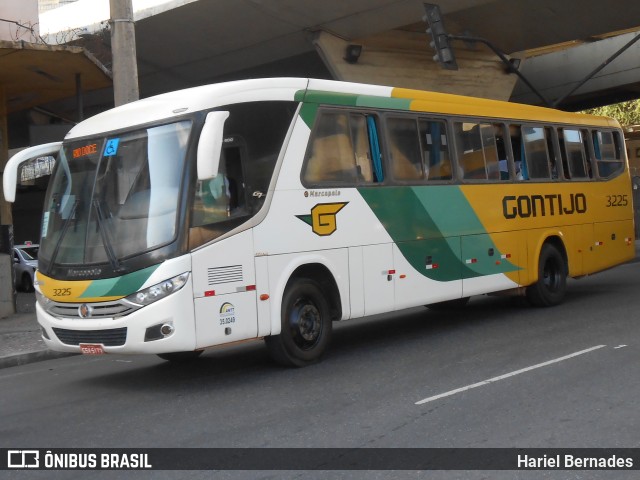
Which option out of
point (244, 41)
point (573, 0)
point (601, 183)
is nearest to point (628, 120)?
point (573, 0)

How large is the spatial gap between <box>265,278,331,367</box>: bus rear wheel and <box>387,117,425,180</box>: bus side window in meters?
2.29

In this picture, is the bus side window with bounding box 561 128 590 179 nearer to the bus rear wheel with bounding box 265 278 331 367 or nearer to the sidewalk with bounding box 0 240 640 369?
the bus rear wheel with bounding box 265 278 331 367

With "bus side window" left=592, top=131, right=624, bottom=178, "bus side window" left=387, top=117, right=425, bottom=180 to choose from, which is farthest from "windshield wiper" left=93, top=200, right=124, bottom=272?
"bus side window" left=592, top=131, right=624, bottom=178

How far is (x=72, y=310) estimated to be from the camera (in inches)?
352

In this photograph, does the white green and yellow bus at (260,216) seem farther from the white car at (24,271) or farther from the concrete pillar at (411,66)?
the white car at (24,271)

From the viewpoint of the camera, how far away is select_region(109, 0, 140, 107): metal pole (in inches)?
549

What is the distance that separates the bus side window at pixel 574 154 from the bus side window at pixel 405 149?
446cm

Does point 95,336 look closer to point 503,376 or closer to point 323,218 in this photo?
point 323,218

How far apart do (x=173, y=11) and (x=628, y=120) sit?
36.7 meters

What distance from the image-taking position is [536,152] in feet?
47.5

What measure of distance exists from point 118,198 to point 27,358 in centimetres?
448

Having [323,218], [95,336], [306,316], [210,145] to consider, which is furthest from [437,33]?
[95,336]

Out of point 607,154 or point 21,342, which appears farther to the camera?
point 607,154

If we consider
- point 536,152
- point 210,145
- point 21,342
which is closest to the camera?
point 210,145
